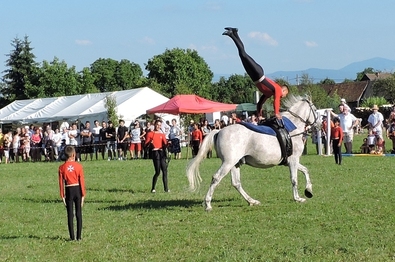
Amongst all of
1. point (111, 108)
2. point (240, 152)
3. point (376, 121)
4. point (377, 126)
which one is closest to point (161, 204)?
point (240, 152)

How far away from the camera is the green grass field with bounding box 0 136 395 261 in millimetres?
8922

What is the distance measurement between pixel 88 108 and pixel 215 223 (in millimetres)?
37134

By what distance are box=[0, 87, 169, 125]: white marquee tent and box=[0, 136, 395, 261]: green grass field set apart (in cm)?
2748

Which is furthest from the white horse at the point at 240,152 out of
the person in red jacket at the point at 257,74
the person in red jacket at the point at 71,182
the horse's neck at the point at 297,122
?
the person in red jacket at the point at 71,182

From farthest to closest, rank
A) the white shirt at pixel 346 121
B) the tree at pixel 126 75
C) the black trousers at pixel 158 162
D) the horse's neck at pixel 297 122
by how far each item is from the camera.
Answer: the tree at pixel 126 75
the white shirt at pixel 346 121
the black trousers at pixel 158 162
the horse's neck at pixel 297 122

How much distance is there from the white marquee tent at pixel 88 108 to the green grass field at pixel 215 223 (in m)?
27.5

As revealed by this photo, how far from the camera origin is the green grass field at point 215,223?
892cm

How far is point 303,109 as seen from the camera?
1394 centimetres

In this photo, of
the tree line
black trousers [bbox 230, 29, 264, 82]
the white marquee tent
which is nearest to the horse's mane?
black trousers [bbox 230, 29, 264, 82]

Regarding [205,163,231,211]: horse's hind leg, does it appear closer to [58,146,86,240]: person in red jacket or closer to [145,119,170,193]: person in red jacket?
[58,146,86,240]: person in red jacket

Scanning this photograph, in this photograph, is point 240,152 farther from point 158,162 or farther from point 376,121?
point 376,121

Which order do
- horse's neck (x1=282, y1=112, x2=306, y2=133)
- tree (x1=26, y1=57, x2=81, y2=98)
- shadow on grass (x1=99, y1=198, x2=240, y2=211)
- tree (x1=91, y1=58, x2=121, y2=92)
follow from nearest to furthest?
horse's neck (x1=282, y1=112, x2=306, y2=133) < shadow on grass (x1=99, y1=198, x2=240, y2=211) < tree (x1=26, y1=57, x2=81, y2=98) < tree (x1=91, y1=58, x2=121, y2=92)

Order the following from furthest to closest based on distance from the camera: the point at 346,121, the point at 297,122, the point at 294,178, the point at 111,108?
the point at 111,108 < the point at 346,121 < the point at 297,122 < the point at 294,178

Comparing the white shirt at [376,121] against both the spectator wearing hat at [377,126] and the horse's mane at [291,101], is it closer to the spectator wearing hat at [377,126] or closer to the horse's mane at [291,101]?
the spectator wearing hat at [377,126]
